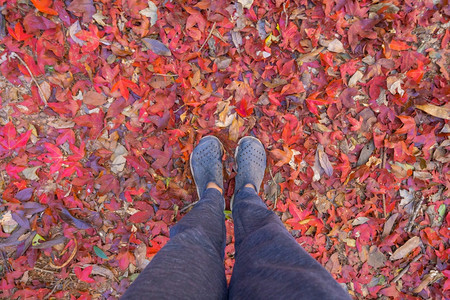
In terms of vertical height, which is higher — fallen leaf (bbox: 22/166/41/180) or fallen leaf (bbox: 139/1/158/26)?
fallen leaf (bbox: 139/1/158/26)

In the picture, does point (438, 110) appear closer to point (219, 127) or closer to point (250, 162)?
point (250, 162)

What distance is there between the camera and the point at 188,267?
2.72ft

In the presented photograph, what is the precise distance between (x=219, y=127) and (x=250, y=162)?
29cm

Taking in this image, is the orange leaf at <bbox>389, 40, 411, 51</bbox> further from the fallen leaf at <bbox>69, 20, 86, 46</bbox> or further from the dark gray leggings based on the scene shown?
the fallen leaf at <bbox>69, 20, 86, 46</bbox>

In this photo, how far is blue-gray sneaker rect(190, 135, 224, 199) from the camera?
60.6 inches

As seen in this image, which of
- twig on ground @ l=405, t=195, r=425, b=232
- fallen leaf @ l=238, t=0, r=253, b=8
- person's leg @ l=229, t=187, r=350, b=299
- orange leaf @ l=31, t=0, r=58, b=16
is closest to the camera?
person's leg @ l=229, t=187, r=350, b=299

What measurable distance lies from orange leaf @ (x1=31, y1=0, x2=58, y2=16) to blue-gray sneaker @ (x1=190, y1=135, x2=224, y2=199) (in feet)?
3.62

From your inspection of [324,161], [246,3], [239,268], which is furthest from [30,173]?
[324,161]

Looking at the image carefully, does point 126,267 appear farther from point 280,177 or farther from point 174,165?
point 280,177

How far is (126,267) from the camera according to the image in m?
1.56

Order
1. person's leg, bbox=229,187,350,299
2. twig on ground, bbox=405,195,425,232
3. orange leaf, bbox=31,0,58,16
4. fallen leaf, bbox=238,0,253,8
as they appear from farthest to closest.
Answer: twig on ground, bbox=405,195,425,232, fallen leaf, bbox=238,0,253,8, orange leaf, bbox=31,0,58,16, person's leg, bbox=229,187,350,299

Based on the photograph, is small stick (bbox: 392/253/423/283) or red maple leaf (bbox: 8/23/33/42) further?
small stick (bbox: 392/253/423/283)

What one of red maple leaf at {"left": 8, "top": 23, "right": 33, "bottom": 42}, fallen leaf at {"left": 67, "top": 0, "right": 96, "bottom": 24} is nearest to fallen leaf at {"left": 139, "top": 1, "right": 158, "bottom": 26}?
fallen leaf at {"left": 67, "top": 0, "right": 96, "bottom": 24}

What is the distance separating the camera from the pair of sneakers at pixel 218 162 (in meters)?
1.54
